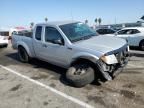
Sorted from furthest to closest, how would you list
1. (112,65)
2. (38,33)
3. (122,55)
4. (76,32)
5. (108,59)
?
(38,33), (76,32), (122,55), (112,65), (108,59)

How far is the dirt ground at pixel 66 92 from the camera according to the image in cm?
525

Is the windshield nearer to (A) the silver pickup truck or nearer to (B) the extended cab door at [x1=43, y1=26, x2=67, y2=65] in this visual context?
(A) the silver pickup truck

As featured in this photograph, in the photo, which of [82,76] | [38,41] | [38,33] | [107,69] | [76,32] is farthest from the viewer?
[38,33]

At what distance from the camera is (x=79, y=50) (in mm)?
6543

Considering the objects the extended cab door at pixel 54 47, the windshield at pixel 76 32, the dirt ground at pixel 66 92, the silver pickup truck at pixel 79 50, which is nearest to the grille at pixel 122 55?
the silver pickup truck at pixel 79 50

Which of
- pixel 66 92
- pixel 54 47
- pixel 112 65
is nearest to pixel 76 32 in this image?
pixel 54 47

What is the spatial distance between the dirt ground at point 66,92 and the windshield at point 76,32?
1.43m

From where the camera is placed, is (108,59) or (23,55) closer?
(108,59)

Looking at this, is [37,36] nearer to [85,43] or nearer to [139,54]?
[85,43]

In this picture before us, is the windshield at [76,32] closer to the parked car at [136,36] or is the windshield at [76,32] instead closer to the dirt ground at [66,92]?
the dirt ground at [66,92]

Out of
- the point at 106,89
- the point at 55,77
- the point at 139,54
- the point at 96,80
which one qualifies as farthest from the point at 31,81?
the point at 139,54

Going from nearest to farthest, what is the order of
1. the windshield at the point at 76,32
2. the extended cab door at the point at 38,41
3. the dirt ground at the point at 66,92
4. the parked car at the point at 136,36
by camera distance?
the dirt ground at the point at 66,92, the windshield at the point at 76,32, the extended cab door at the point at 38,41, the parked car at the point at 136,36

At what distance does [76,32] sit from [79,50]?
1.11 meters

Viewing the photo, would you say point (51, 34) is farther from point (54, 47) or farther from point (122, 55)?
point (122, 55)
